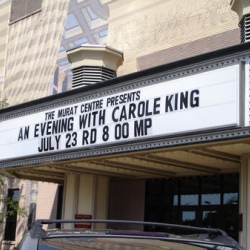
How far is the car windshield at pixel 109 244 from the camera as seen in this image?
11.5 feet

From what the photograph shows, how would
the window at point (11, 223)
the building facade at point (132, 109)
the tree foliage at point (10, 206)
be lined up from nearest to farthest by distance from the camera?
the building facade at point (132, 109) < the tree foliage at point (10, 206) < the window at point (11, 223)

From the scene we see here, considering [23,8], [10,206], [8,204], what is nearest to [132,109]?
[8,204]

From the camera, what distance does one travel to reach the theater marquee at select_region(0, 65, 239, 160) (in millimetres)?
7875

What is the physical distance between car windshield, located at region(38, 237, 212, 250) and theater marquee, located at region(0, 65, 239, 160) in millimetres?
4156

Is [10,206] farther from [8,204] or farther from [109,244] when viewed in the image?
[109,244]

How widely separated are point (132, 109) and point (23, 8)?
1191cm

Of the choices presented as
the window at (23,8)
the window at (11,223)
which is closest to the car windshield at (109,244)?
the window at (11,223)

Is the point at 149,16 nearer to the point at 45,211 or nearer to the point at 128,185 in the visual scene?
the point at 128,185

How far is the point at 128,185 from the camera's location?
1452 cm

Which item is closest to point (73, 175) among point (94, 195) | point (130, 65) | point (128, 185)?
point (94, 195)

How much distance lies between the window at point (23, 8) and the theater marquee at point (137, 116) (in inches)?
320

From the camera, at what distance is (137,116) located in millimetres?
9086

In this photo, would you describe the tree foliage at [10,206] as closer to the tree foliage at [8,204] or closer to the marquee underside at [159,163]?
the tree foliage at [8,204]

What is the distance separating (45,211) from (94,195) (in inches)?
165
